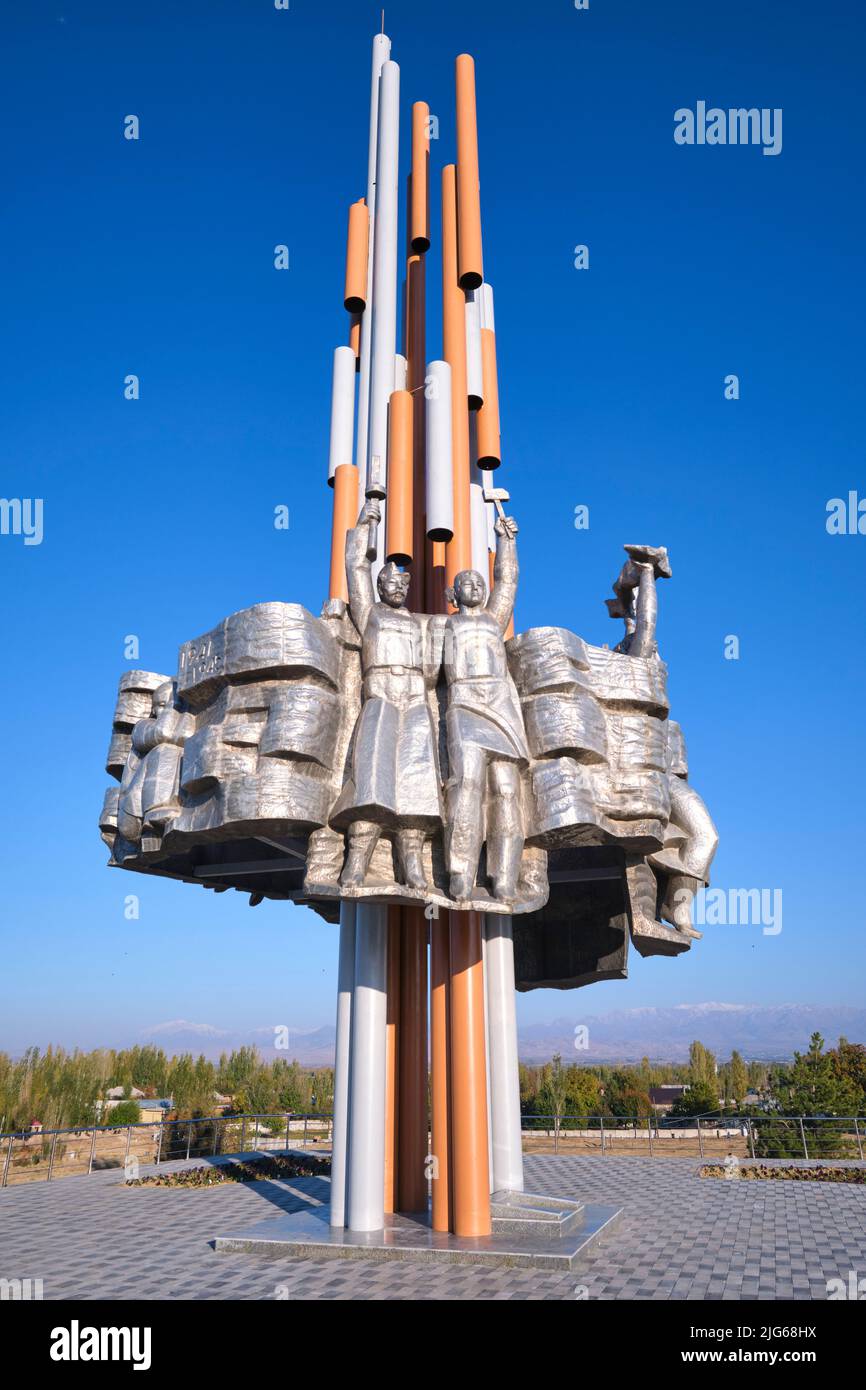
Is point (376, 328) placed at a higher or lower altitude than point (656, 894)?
higher

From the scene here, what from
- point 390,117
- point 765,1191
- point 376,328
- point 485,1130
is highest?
point 390,117

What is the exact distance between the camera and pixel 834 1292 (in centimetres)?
830

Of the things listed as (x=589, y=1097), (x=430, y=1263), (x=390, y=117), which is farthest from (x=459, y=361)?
(x=589, y=1097)

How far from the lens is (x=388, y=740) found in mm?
9773

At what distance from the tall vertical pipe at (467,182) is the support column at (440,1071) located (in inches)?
338

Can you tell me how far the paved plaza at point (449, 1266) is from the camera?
839 cm

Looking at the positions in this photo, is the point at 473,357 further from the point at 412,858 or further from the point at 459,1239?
the point at 459,1239

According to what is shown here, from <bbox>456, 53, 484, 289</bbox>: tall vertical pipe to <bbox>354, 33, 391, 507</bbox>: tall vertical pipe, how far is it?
141 cm

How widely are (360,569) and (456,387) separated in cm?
347

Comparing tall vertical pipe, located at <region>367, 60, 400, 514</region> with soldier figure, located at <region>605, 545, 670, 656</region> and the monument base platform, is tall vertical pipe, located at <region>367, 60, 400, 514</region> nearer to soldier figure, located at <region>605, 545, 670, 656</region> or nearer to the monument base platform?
soldier figure, located at <region>605, 545, 670, 656</region>

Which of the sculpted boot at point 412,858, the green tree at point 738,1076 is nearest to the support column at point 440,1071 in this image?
the sculpted boot at point 412,858

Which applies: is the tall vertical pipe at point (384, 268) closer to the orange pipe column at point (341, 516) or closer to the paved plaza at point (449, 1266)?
the orange pipe column at point (341, 516)

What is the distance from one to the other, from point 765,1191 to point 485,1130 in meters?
7.05
